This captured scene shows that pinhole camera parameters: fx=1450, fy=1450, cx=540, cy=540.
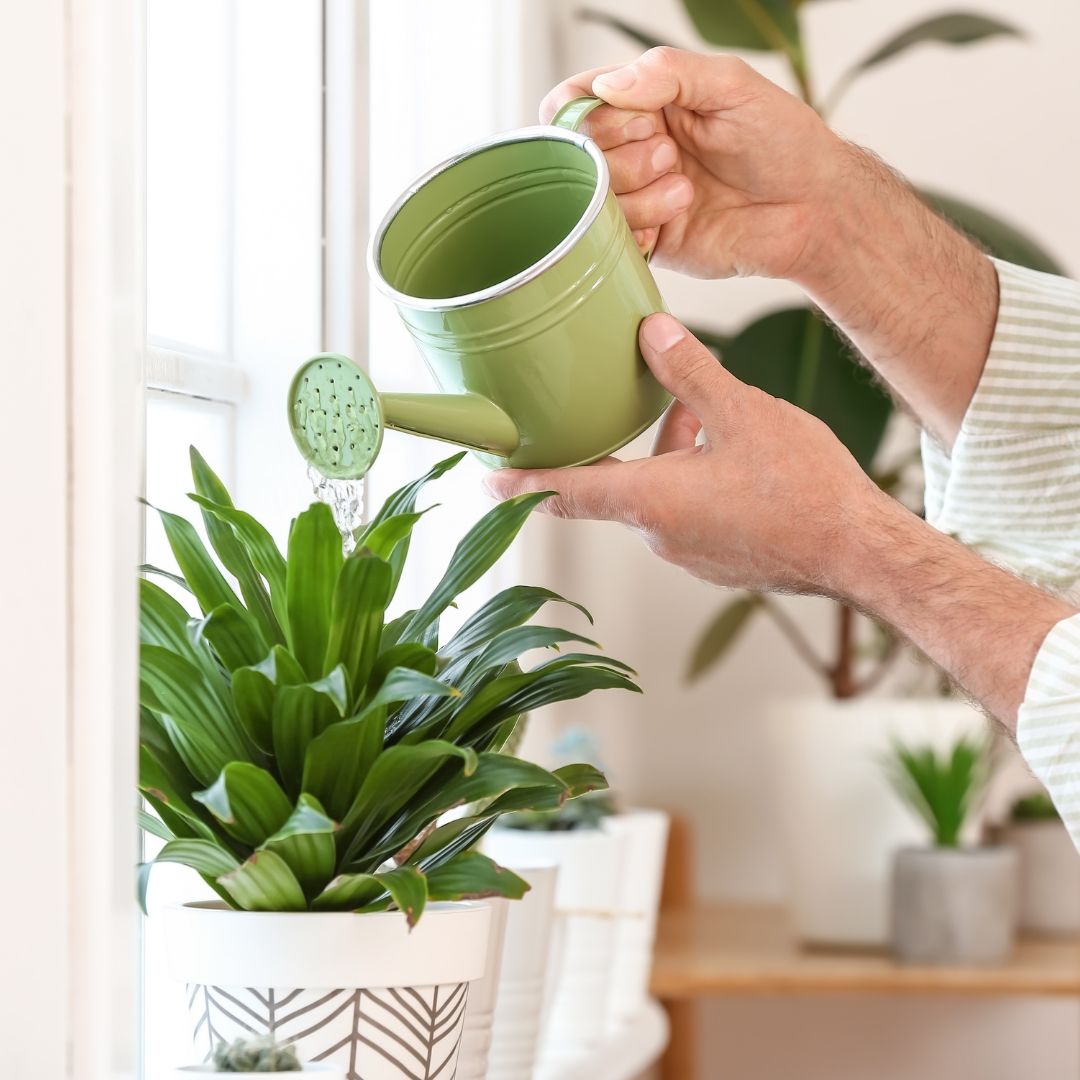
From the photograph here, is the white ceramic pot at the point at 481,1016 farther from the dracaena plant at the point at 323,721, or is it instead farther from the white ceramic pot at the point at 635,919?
the white ceramic pot at the point at 635,919

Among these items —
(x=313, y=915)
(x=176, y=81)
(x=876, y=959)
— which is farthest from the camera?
(x=876, y=959)

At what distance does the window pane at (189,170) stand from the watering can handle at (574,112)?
10.8 inches

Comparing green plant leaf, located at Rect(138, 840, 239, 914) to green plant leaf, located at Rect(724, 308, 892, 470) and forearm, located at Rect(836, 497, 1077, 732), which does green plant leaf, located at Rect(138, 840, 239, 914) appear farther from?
green plant leaf, located at Rect(724, 308, 892, 470)

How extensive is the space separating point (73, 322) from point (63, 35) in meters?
0.10

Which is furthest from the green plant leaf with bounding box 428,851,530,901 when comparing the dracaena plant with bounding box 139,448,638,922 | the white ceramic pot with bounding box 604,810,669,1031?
the white ceramic pot with bounding box 604,810,669,1031

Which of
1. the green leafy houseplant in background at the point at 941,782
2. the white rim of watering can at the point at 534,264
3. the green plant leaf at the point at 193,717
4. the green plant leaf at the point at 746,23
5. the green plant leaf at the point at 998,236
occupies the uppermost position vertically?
the green plant leaf at the point at 746,23

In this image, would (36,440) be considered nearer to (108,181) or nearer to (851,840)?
(108,181)

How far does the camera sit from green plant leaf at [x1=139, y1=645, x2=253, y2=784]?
59cm

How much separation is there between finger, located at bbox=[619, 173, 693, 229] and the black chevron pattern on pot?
526 mm

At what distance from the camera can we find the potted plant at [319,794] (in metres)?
0.58

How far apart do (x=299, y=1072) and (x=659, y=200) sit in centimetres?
60

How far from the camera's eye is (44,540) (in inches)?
19.0

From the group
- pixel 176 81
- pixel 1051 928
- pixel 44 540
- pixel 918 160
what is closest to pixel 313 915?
pixel 44 540

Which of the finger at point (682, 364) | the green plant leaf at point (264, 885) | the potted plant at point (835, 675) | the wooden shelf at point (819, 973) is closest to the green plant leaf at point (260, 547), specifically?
the green plant leaf at point (264, 885)
